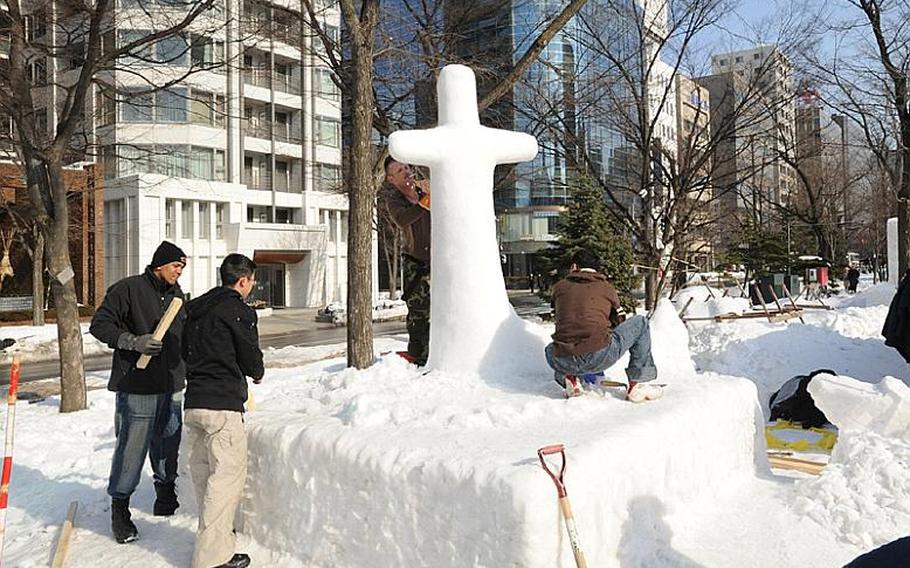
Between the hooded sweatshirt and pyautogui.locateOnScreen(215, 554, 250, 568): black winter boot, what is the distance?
0.92m

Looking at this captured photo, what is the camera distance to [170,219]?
3209 centimetres

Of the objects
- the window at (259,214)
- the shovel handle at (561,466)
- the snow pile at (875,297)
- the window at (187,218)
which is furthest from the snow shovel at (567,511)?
the window at (259,214)

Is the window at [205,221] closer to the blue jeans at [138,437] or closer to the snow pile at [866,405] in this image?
the blue jeans at [138,437]

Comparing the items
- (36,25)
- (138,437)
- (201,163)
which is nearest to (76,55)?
(36,25)

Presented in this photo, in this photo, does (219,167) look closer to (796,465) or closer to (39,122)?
(39,122)

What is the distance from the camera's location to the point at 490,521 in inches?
137

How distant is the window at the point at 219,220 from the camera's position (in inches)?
1330

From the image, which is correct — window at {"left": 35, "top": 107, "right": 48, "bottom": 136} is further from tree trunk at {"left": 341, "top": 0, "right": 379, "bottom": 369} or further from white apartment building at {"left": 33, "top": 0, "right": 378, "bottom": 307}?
white apartment building at {"left": 33, "top": 0, "right": 378, "bottom": 307}

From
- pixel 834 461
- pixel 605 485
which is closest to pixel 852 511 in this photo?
pixel 834 461

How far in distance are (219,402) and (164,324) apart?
1073 millimetres

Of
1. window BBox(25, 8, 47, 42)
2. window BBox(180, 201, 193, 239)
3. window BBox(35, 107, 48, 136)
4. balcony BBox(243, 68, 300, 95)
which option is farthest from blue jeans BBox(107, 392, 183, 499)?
balcony BBox(243, 68, 300, 95)

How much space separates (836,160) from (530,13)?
2440 centimetres

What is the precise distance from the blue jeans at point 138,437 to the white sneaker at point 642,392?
3.46m

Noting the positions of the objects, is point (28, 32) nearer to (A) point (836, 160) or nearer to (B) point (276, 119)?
(B) point (276, 119)
